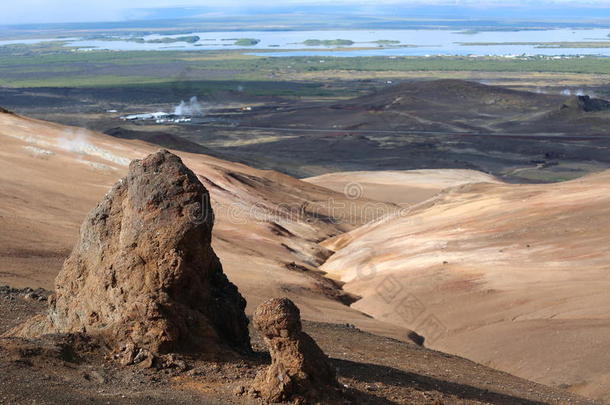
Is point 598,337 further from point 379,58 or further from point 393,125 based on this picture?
point 379,58

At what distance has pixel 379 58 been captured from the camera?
196 meters

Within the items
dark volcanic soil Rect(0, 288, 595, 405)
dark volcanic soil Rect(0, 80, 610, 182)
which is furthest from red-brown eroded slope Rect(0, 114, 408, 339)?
dark volcanic soil Rect(0, 80, 610, 182)

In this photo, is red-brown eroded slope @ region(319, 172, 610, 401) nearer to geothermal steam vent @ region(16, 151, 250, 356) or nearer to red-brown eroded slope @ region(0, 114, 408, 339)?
red-brown eroded slope @ region(0, 114, 408, 339)

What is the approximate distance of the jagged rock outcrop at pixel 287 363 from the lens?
9000 millimetres

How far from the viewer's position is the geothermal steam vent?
10.4 metres

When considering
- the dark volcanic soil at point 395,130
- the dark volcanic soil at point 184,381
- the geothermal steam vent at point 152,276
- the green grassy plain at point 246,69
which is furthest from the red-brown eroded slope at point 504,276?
the green grassy plain at point 246,69

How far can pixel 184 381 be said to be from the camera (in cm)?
974

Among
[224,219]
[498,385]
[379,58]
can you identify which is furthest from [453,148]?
[379,58]

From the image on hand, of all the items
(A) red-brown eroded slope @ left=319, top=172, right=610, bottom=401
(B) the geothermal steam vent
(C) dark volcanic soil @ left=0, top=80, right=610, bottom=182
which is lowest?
(C) dark volcanic soil @ left=0, top=80, right=610, bottom=182

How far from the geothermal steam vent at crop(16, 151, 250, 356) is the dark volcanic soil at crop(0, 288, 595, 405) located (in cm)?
37

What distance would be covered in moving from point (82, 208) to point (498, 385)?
16.4 meters

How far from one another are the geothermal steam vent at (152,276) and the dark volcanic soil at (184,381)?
37cm

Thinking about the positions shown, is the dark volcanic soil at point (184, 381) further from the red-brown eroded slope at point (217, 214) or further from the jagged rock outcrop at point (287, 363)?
the red-brown eroded slope at point (217, 214)

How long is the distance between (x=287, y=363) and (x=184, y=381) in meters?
1.30
